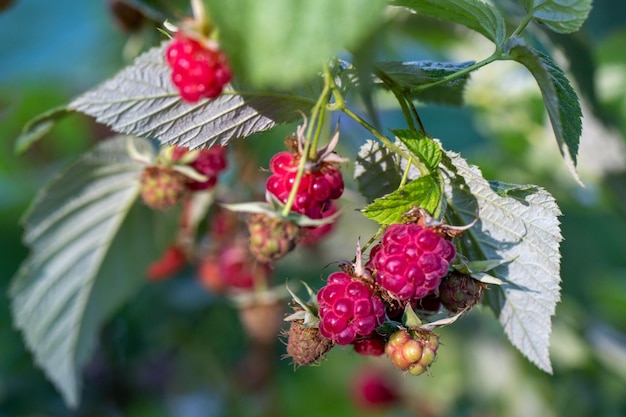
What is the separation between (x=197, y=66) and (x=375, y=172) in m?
0.29

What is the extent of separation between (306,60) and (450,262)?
0.32 m

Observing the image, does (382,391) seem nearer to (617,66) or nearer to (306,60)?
(617,66)

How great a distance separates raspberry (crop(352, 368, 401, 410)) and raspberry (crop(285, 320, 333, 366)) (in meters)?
2.05

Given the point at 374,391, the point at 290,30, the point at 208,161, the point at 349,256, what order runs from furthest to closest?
1. the point at 374,391
2. the point at 349,256
3. the point at 208,161
4. the point at 290,30

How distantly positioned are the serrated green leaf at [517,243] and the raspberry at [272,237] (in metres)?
0.19

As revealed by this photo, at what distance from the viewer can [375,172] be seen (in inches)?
37.4

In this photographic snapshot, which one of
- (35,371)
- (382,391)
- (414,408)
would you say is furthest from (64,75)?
(414,408)

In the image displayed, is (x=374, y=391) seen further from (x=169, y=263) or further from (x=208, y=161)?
(x=208, y=161)

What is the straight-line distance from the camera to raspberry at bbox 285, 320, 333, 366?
863mm

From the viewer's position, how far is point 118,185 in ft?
4.60

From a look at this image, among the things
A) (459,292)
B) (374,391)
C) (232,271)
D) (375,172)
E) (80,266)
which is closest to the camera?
(459,292)

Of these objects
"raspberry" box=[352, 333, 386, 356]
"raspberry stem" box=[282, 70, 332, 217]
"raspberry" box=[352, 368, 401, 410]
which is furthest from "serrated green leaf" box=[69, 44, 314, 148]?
"raspberry" box=[352, 368, 401, 410]

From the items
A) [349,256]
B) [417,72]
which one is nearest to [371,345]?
[417,72]

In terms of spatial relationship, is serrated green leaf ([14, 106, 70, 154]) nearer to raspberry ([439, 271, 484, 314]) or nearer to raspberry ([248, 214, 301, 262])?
raspberry ([248, 214, 301, 262])
